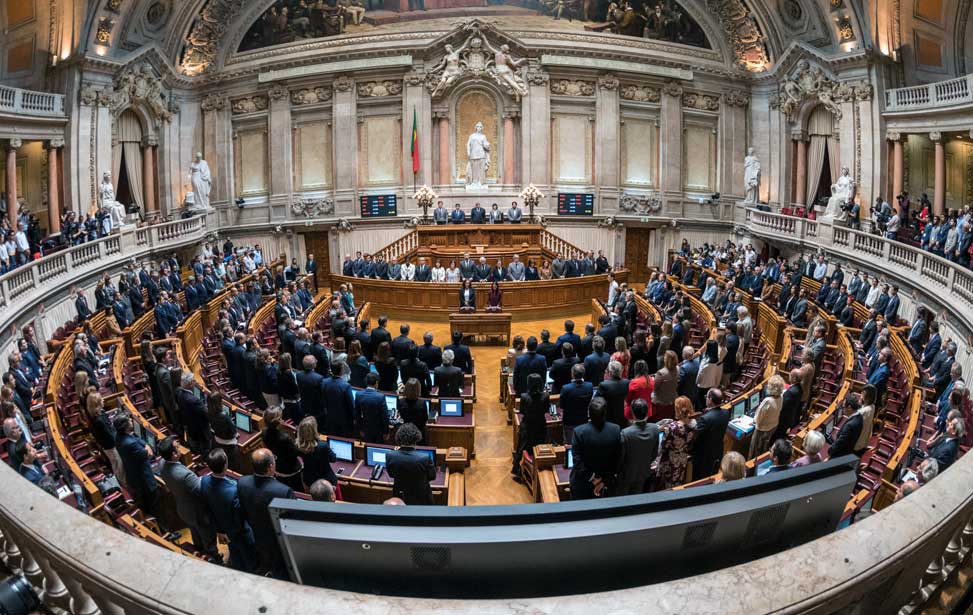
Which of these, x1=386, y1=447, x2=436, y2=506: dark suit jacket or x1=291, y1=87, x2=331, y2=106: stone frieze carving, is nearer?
x1=386, y1=447, x2=436, y2=506: dark suit jacket

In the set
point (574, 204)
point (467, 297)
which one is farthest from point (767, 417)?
point (574, 204)

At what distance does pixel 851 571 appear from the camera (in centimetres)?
245

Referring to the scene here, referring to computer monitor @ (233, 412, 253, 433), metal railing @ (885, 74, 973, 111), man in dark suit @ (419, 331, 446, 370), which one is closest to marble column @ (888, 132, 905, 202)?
metal railing @ (885, 74, 973, 111)

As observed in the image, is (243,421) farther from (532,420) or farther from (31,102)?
(31,102)

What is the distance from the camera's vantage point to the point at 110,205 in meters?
20.5

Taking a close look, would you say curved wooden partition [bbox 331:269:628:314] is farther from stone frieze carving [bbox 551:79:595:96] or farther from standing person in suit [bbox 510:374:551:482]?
standing person in suit [bbox 510:374:551:482]

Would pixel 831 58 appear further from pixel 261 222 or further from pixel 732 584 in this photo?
pixel 732 584

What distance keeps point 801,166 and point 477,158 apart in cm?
1189

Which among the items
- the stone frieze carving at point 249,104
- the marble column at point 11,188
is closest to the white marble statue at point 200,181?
the stone frieze carving at point 249,104

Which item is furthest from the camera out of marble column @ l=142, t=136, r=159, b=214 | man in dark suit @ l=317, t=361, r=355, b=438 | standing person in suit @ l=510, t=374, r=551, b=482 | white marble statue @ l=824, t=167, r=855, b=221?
marble column @ l=142, t=136, r=159, b=214

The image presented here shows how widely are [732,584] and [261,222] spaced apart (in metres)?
26.2

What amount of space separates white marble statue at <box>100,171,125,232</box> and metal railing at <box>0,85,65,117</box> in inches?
90.0

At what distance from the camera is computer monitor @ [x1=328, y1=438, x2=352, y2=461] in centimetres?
713

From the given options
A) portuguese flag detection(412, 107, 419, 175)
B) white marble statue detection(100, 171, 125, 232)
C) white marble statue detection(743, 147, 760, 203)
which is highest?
portuguese flag detection(412, 107, 419, 175)
